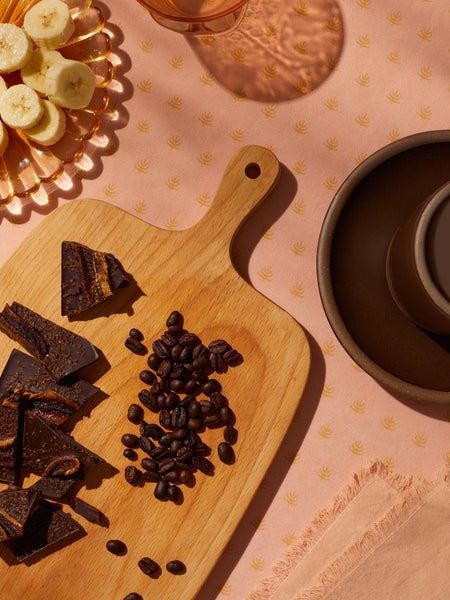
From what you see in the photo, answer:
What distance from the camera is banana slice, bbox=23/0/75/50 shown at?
4.52ft

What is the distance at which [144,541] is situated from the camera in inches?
54.1

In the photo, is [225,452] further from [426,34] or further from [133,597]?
[426,34]

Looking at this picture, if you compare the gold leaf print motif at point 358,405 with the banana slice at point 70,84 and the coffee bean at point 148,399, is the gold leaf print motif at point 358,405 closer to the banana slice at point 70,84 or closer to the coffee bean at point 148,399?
the coffee bean at point 148,399

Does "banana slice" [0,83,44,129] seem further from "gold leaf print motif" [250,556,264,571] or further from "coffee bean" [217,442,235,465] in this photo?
"gold leaf print motif" [250,556,264,571]

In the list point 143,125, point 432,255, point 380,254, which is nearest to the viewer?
point 432,255

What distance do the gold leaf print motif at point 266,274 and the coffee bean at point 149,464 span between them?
54 centimetres

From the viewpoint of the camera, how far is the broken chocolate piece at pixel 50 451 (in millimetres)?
1355

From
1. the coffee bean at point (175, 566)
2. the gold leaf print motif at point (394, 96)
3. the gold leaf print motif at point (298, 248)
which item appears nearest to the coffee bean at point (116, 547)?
the coffee bean at point (175, 566)

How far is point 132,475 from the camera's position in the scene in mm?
1356

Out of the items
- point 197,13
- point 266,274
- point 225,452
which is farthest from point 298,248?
point 197,13

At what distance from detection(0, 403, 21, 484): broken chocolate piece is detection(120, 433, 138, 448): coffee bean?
10.5 inches

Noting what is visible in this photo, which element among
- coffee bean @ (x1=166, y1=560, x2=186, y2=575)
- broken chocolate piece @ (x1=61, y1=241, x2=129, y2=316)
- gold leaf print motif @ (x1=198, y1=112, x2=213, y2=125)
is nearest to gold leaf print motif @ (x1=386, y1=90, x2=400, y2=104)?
gold leaf print motif @ (x1=198, y1=112, x2=213, y2=125)

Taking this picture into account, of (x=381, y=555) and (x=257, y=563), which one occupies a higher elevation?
(x=381, y=555)

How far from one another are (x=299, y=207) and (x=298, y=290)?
0.72 ft
